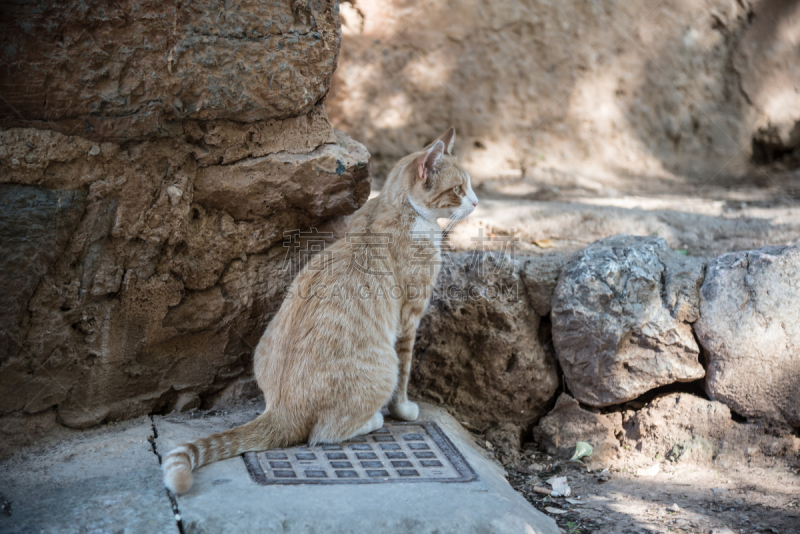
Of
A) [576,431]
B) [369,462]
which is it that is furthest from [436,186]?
[576,431]

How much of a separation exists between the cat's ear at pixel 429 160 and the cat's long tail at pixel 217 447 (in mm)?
1660

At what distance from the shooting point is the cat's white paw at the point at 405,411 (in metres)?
3.85

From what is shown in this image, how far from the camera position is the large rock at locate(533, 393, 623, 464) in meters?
4.09

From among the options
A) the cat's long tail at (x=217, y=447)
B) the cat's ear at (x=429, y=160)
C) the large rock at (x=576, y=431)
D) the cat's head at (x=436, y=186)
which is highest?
the cat's ear at (x=429, y=160)

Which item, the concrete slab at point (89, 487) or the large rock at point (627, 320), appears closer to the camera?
the concrete slab at point (89, 487)

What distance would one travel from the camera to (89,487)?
2.85 m

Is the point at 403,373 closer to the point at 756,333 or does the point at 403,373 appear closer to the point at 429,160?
the point at 429,160

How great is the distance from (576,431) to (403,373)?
1.32 metres

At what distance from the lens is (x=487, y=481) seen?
10.5ft

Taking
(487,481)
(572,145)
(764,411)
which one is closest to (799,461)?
(764,411)

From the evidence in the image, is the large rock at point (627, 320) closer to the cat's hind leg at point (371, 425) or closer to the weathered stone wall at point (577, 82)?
the cat's hind leg at point (371, 425)

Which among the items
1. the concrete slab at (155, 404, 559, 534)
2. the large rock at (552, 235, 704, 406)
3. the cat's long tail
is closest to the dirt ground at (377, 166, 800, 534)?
the large rock at (552, 235, 704, 406)

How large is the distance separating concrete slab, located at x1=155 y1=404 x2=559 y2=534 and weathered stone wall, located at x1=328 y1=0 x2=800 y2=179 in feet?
17.5

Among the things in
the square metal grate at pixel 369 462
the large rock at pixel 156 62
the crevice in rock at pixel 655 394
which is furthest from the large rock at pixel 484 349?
the large rock at pixel 156 62
